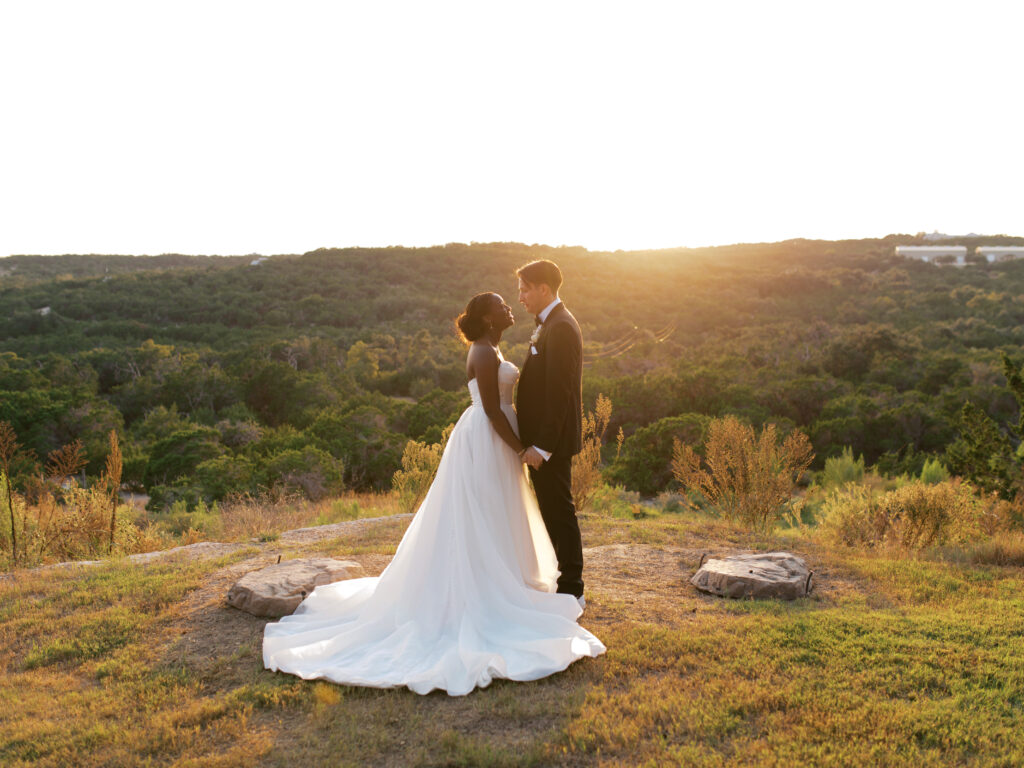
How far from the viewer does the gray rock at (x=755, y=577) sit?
16.2 ft

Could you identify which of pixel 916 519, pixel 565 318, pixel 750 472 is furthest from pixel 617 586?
pixel 916 519

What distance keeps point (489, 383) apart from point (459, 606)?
1277 millimetres

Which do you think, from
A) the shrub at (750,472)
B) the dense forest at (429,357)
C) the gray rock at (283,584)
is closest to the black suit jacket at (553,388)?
the gray rock at (283,584)

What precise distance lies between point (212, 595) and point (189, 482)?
28.3ft

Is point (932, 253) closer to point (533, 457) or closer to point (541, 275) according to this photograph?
point (541, 275)

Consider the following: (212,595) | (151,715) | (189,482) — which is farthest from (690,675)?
(189,482)

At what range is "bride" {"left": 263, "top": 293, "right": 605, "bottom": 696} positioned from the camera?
366 centimetres

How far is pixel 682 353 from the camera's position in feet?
96.2

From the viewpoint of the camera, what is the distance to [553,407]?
4.22m

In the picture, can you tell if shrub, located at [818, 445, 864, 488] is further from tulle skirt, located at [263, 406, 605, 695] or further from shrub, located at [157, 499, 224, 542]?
shrub, located at [157, 499, 224, 542]

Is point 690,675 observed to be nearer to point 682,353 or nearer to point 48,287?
point 682,353

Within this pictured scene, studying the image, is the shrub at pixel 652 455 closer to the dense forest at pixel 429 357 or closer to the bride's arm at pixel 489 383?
the dense forest at pixel 429 357

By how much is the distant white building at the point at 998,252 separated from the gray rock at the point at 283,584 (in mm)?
67481

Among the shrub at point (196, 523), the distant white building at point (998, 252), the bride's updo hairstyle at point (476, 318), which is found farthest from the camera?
the distant white building at point (998, 252)
